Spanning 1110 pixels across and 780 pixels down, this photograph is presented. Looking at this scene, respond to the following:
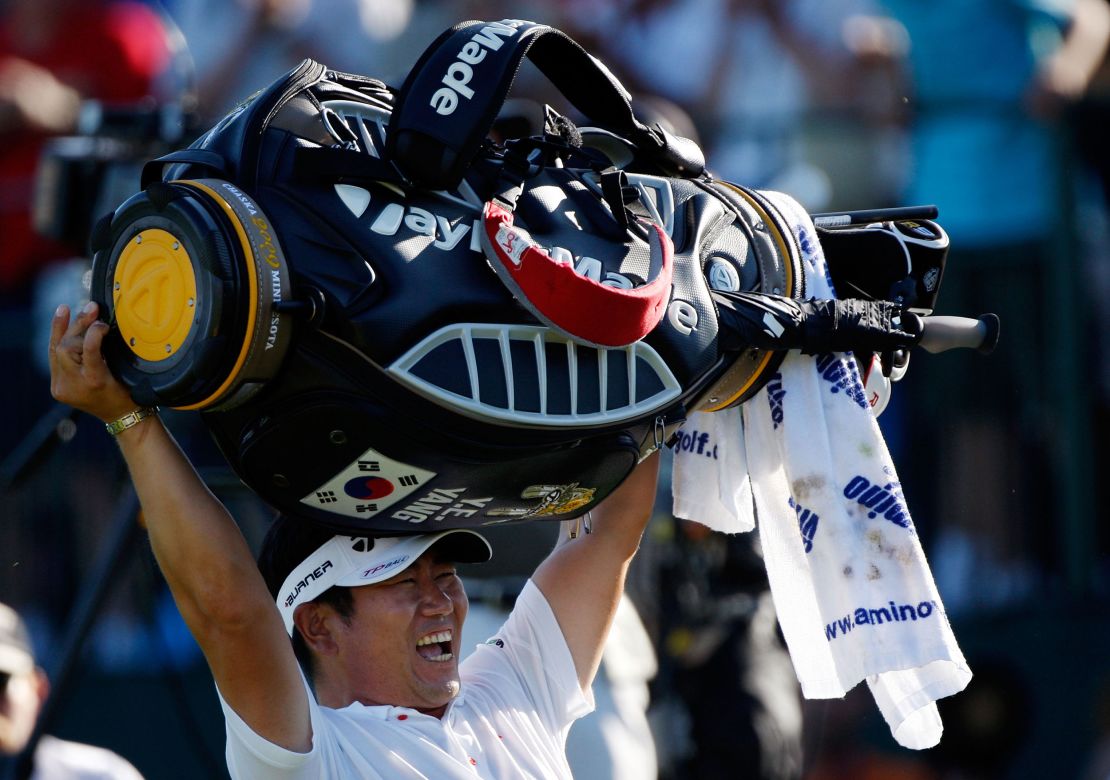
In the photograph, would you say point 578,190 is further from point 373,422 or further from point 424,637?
point 424,637

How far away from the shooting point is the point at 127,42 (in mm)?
4648

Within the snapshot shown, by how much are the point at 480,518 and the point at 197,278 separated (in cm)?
53

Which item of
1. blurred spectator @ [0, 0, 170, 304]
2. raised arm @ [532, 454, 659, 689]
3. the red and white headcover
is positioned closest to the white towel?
raised arm @ [532, 454, 659, 689]

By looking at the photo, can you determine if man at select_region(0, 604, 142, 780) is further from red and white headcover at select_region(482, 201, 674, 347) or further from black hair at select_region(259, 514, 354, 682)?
red and white headcover at select_region(482, 201, 674, 347)

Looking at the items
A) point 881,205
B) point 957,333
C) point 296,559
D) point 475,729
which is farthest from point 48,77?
point 957,333

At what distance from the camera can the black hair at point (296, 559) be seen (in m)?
2.44

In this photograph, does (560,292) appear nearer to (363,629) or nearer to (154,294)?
(154,294)

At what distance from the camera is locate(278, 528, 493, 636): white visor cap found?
237 centimetres

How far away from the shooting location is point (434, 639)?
246 centimetres

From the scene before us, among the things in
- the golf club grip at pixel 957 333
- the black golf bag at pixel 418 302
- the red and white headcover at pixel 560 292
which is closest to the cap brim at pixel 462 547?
the black golf bag at pixel 418 302

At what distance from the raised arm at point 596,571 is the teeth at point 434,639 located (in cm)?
22

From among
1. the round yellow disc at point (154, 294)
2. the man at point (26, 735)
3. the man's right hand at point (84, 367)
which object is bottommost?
the man at point (26, 735)

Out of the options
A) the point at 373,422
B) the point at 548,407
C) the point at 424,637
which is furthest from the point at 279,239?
the point at 424,637

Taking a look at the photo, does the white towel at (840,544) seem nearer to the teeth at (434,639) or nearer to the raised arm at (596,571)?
the raised arm at (596,571)
